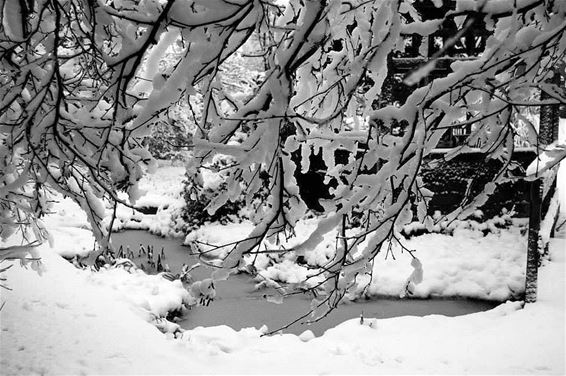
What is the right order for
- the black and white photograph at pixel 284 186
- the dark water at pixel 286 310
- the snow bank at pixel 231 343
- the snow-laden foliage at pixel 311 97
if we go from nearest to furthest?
the snow-laden foliage at pixel 311 97 → the black and white photograph at pixel 284 186 → the snow bank at pixel 231 343 → the dark water at pixel 286 310

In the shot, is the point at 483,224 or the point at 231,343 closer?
the point at 231,343

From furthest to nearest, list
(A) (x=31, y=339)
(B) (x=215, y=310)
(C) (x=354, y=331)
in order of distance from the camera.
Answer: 1. (B) (x=215, y=310)
2. (C) (x=354, y=331)
3. (A) (x=31, y=339)

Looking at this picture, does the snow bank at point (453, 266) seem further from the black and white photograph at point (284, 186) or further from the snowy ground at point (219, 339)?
the snowy ground at point (219, 339)

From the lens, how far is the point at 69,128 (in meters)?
2.67

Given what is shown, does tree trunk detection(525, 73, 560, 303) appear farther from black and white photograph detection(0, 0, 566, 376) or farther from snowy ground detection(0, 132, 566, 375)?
snowy ground detection(0, 132, 566, 375)

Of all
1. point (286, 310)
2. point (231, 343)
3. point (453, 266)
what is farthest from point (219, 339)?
point (453, 266)

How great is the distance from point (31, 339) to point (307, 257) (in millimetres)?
6724

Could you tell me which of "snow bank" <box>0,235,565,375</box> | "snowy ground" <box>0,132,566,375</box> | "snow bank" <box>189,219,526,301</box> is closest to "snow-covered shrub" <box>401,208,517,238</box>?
"snow bank" <box>189,219,526,301</box>

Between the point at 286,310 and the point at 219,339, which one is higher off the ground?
the point at 286,310

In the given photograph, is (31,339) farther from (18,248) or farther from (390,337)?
(390,337)

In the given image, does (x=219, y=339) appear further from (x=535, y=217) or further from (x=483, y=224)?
(x=483, y=224)

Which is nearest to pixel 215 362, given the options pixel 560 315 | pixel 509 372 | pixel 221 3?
pixel 509 372

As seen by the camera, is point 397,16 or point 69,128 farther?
point 69,128

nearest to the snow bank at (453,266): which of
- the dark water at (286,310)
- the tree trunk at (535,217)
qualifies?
the dark water at (286,310)
